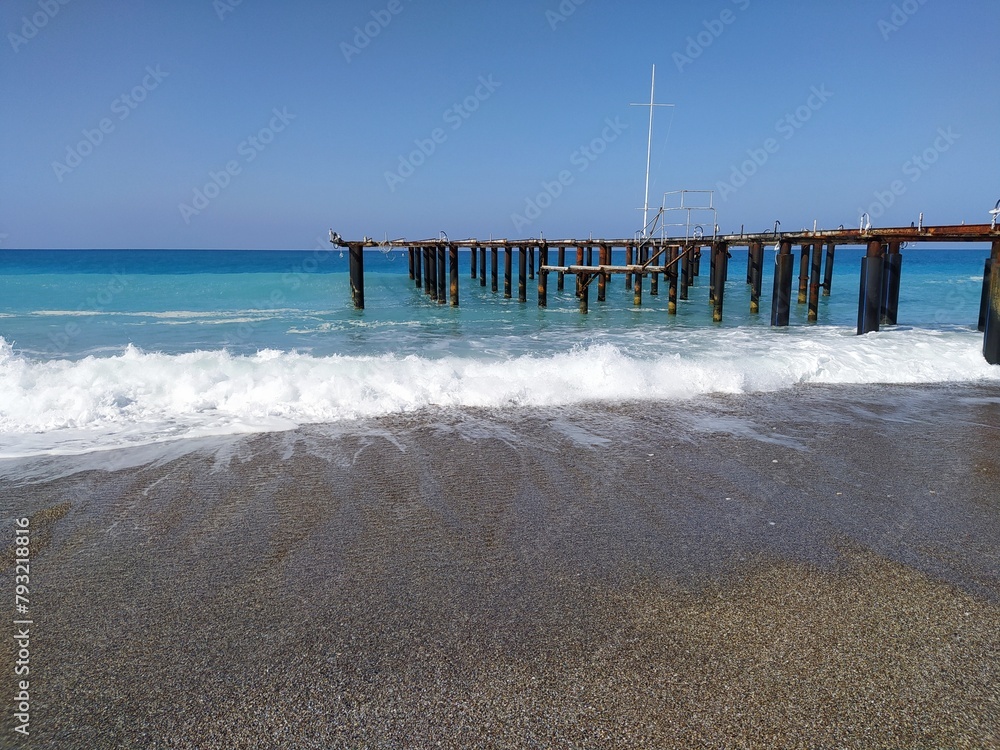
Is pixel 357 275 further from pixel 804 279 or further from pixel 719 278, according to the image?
pixel 804 279

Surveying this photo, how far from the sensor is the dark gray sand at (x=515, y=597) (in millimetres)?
2604

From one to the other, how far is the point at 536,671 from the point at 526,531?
1552 millimetres

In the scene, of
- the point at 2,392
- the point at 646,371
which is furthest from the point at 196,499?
the point at 646,371

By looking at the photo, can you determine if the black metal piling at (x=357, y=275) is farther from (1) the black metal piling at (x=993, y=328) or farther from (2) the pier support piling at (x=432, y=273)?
(1) the black metal piling at (x=993, y=328)

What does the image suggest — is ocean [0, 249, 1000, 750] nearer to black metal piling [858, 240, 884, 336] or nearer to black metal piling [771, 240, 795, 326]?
black metal piling [858, 240, 884, 336]

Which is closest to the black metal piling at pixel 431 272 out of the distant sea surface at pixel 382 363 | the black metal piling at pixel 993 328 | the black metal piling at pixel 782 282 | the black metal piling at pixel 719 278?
the distant sea surface at pixel 382 363

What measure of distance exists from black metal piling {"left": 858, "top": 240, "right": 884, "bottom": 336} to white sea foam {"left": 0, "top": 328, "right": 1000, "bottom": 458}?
2.71m

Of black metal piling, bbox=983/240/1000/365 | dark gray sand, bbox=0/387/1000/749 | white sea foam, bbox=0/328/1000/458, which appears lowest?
dark gray sand, bbox=0/387/1000/749

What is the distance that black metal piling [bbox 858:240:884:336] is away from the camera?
47.2 ft

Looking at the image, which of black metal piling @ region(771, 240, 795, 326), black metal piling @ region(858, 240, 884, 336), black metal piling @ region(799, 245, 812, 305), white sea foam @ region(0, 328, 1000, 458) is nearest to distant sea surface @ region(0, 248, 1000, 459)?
white sea foam @ region(0, 328, 1000, 458)

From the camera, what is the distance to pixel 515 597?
3.53 metres

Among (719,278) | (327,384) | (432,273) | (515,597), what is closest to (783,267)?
(719,278)

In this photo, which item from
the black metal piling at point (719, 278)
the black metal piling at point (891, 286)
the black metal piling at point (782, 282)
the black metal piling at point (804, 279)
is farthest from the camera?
the black metal piling at point (804, 279)

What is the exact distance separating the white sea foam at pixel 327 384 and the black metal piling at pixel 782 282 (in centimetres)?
603
